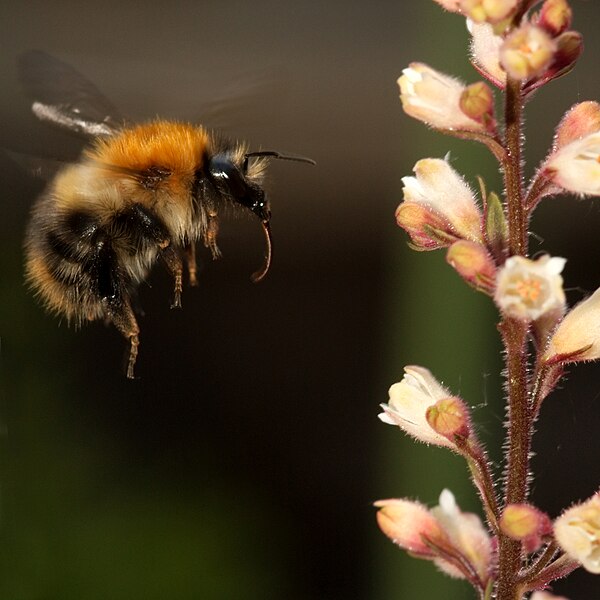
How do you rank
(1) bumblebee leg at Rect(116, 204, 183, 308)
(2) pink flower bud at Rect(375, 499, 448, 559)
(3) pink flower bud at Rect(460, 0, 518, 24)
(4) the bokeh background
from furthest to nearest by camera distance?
(4) the bokeh background
(1) bumblebee leg at Rect(116, 204, 183, 308)
(2) pink flower bud at Rect(375, 499, 448, 559)
(3) pink flower bud at Rect(460, 0, 518, 24)

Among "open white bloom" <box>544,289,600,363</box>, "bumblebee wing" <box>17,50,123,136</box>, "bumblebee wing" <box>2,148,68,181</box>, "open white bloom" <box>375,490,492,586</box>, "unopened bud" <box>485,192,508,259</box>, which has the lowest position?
"open white bloom" <box>375,490,492,586</box>

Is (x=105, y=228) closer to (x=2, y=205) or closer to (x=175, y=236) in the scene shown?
(x=175, y=236)

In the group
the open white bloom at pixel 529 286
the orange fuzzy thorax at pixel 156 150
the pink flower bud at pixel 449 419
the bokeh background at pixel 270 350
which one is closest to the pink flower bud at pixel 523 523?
the pink flower bud at pixel 449 419

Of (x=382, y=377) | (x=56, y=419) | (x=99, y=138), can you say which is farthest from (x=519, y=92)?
(x=382, y=377)

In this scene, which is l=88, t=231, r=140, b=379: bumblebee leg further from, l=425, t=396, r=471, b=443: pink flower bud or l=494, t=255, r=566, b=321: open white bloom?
l=494, t=255, r=566, b=321: open white bloom

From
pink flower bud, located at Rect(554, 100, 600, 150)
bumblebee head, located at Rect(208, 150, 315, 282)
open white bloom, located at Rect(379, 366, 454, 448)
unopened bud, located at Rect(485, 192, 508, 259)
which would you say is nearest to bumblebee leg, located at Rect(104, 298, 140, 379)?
bumblebee head, located at Rect(208, 150, 315, 282)

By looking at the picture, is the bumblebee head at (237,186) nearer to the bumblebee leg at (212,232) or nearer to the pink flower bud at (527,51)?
the bumblebee leg at (212,232)
